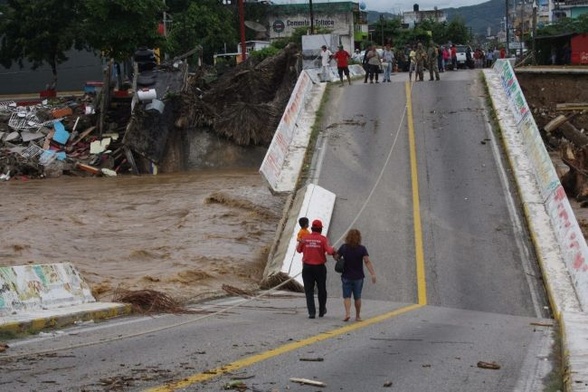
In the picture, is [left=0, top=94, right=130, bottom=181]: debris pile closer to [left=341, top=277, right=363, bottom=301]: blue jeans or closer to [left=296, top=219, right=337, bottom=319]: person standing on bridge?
[left=296, top=219, right=337, bottom=319]: person standing on bridge

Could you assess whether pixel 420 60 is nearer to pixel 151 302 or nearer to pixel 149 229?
pixel 149 229

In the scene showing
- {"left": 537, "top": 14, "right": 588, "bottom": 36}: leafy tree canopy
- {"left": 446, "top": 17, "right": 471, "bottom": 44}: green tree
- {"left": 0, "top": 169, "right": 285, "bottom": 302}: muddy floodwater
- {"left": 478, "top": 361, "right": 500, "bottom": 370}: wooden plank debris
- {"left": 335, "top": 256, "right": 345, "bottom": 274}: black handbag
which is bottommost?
{"left": 0, "top": 169, "right": 285, "bottom": 302}: muddy floodwater

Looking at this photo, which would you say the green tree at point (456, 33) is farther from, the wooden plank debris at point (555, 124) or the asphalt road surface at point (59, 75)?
the wooden plank debris at point (555, 124)

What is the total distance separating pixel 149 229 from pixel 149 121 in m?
13.9

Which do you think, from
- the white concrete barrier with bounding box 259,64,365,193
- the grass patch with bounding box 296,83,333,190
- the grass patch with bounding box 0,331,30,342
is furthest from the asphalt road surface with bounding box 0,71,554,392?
the white concrete barrier with bounding box 259,64,365,193

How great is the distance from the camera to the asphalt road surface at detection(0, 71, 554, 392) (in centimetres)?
1030

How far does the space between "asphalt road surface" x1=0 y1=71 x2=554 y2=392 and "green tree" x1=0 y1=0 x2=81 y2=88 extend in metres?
34.9

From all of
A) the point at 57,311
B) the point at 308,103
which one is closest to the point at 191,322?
the point at 57,311

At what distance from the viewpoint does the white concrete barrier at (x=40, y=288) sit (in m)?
14.8

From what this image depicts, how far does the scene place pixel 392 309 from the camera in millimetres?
17906

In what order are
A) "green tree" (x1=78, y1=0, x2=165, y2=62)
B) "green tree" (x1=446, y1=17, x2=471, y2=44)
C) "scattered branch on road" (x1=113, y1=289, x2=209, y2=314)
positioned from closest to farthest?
"scattered branch on road" (x1=113, y1=289, x2=209, y2=314) → "green tree" (x1=78, y1=0, x2=165, y2=62) → "green tree" (x1=446, y1=17, x2=471, y2=44)

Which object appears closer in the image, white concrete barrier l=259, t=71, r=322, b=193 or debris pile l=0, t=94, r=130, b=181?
white concrete barrier l=259, t=71, r=322, b=193

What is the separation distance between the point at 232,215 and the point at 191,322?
607 inches

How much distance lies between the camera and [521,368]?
1151 cm
